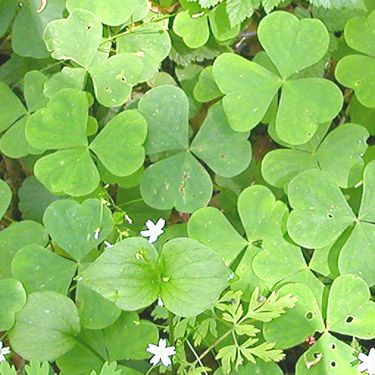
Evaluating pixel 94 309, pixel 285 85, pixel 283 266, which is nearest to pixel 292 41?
pixel 285 85

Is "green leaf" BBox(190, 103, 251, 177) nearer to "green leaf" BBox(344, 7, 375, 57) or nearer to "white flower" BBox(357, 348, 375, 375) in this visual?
"green leaf" BBox(344, 7, 375, 57)

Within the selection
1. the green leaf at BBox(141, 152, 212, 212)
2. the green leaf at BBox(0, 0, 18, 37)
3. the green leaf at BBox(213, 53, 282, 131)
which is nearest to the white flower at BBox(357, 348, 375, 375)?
the green leaf at BBox(141, 152, 212, 212)

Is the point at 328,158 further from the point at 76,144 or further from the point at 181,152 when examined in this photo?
the point at 76,144

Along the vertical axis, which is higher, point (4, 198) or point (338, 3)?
point (338, 3)

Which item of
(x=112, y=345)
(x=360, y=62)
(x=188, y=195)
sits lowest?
(x=112, y=345)

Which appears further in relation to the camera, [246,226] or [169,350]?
[246,226]

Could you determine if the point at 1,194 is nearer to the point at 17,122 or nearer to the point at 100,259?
the point at 17,122

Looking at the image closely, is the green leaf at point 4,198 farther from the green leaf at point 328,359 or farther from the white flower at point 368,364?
the white flower at point 368,364

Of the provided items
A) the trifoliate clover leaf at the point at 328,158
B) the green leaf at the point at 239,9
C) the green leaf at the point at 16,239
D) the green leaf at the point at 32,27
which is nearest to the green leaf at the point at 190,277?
the trifoliate clover leaf at the point at 328,158
